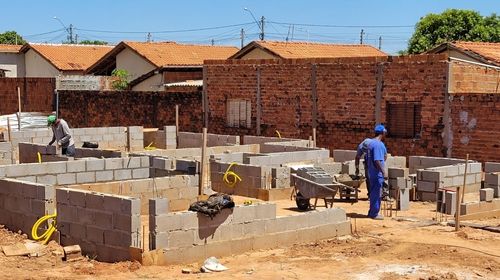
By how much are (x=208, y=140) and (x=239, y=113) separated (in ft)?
13.8

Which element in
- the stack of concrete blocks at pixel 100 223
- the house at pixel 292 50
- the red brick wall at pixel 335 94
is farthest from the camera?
the house at pixel 292 50

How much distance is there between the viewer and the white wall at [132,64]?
1388 inches

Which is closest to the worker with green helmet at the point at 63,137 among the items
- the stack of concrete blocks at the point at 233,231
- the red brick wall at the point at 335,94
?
the stack of concrete blocks at the point at 233,231

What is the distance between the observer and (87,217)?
1011cm

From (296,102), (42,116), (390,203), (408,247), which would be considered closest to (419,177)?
(390,203)

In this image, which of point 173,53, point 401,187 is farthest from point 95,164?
point 173,53

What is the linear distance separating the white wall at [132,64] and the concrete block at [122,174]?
67.9 feet

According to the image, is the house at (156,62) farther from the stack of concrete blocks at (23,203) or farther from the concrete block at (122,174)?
the stack of concrete blocks at (23,203)

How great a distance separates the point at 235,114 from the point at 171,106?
137 inches

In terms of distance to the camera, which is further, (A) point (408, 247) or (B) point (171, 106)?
(B) point (171, 106)

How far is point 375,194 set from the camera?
12367mm

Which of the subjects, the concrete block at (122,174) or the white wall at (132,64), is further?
the white wall at (132,64)

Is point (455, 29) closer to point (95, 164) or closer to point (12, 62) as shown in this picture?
point (12, 62)

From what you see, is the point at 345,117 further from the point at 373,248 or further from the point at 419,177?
the point at 373,248
